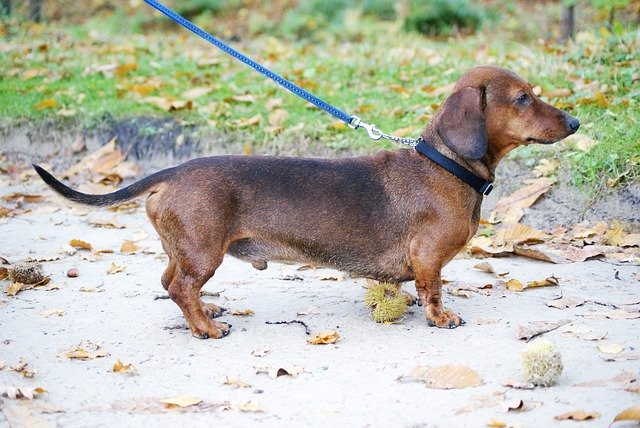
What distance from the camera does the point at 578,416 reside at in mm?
3270

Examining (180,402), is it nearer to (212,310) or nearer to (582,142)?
(212,310)

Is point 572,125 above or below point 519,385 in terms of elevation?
above

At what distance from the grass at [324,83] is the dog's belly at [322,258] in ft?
7.11

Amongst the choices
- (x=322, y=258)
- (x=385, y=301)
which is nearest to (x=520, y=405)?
(x=385, y=301)

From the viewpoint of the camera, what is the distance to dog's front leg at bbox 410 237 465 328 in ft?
14.8

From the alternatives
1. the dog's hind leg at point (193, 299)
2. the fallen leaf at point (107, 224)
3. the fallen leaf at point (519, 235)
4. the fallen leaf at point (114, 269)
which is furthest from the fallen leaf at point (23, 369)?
the fallen leaf at point (519, 235)

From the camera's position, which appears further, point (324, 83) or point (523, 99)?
point (324, 83)

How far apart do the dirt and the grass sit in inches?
59.9

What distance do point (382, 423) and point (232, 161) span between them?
1.77 metres

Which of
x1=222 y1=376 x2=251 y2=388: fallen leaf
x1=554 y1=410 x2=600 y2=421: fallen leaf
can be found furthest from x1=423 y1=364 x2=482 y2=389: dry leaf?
x1=222 y1=376 x2=251 y2=388: fallen leaf

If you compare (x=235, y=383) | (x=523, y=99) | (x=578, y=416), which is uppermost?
(x=523, y=99)

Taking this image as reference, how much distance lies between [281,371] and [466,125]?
160 centimetres

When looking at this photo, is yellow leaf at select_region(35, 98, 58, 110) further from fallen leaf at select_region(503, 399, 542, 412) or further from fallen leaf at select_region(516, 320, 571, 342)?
fallen leaf at select_region(503, 399, 542, 412)

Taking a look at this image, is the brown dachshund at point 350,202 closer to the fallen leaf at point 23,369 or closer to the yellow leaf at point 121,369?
the yellow leaf at point 121,369
